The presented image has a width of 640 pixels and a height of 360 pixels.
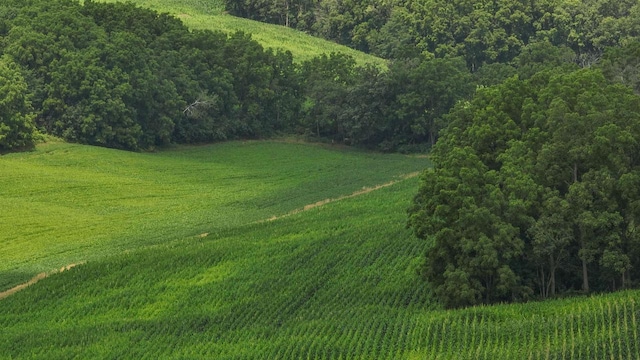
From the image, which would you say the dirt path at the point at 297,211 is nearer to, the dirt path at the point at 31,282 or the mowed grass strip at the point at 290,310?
the dirt path at the point at 31,282

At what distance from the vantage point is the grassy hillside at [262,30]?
13838 centimetres

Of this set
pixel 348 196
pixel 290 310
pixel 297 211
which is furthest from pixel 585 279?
pixel 348 196

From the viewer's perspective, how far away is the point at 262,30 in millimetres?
145875

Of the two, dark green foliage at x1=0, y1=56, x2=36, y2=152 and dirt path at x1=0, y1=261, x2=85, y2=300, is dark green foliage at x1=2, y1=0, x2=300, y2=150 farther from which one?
dirt path at x1=0, y1=261, x2=85, y2=300

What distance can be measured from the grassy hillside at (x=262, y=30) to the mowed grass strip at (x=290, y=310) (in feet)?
235

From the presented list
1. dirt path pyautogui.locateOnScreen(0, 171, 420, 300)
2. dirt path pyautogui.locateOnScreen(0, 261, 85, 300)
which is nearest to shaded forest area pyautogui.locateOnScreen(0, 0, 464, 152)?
dirt path pyautogui.locateOnScreen(0, 171, 420, 300)

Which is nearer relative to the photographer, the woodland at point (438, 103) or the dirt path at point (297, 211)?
the woodland at point (438, 103)

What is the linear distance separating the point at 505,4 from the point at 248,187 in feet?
215

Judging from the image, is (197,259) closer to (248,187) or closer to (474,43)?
(248,187)

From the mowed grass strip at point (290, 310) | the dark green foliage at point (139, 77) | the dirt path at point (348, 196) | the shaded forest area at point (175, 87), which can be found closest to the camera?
the mowed grass strip at point (290, 310)

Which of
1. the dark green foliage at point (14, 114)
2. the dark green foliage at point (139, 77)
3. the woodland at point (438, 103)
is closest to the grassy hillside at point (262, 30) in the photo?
the woodland at point (438, 103)

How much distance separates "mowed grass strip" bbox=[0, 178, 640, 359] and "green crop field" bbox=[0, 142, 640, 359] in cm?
8

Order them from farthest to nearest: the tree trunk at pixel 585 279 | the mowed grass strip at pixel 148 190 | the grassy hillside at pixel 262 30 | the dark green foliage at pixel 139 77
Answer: the grassy hillside at pixel 262 30
the dark green foliage at pixel 139 77
the mowed grass strip at pixel 148 190
the tree trunk at pixel 585 279

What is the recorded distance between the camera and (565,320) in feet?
149
